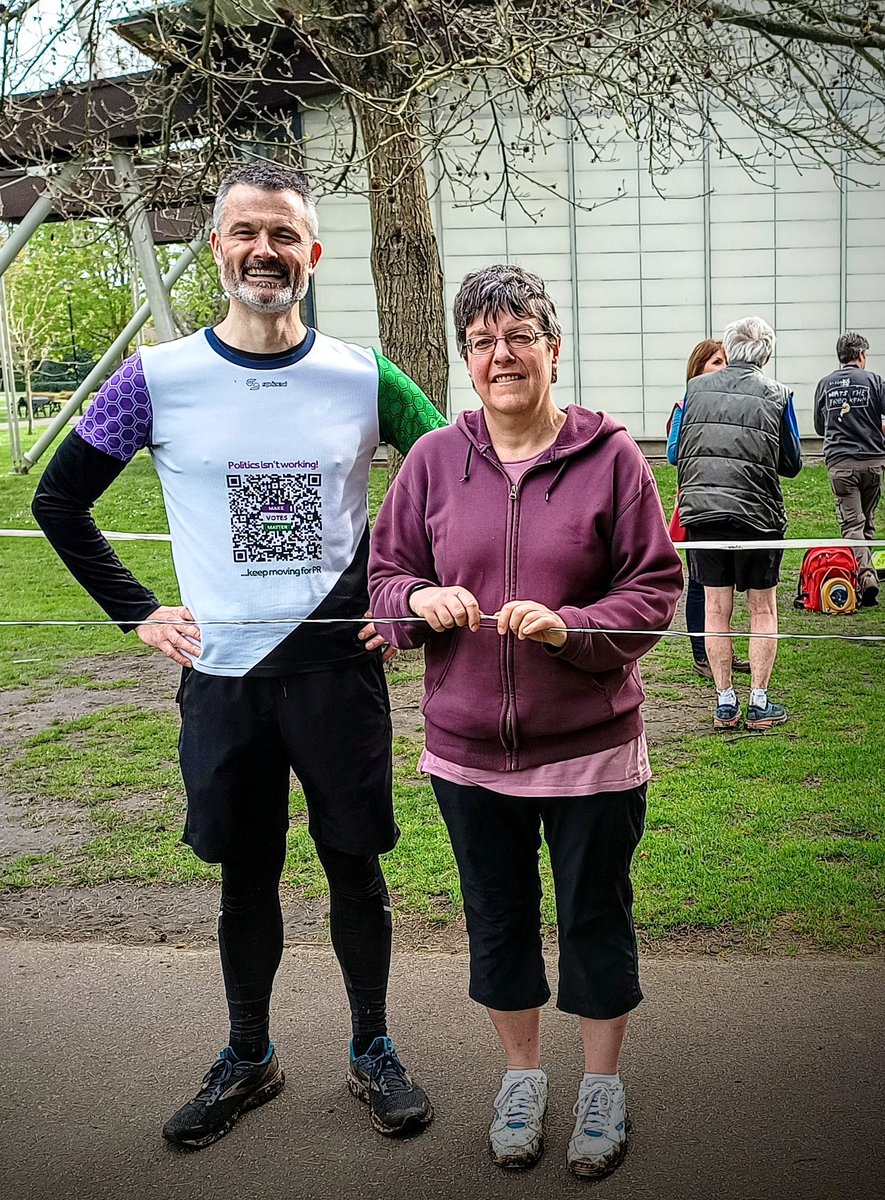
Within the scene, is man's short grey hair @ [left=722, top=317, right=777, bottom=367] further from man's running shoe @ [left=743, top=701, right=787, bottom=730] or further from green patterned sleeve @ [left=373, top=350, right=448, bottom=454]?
green patterned sleeve @ [left=373, top=350, right=448, bottom=454]

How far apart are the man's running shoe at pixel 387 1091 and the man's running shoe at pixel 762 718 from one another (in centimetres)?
416

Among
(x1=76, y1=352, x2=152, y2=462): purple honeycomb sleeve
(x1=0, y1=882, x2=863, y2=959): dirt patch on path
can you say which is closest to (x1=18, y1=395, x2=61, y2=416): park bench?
(x1=0, y1=882, x2=863, y2=959): dirt patch on path

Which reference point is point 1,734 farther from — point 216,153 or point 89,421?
point 89,421

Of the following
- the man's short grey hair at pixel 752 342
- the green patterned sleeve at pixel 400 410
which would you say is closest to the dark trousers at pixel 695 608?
the man's short grey hair at pixel 752 342

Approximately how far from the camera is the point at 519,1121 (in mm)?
3057

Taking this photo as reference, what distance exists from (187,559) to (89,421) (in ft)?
1.36

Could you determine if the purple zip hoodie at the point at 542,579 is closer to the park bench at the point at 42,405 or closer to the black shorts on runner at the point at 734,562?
the black shorts on runner at the point at 734,562

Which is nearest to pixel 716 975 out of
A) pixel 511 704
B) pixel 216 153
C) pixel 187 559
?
pixel 511 704

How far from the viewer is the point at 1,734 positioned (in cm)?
803

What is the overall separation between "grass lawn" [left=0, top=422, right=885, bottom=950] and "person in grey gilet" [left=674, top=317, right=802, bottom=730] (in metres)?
0.46

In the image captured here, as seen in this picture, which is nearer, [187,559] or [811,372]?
[187,559]

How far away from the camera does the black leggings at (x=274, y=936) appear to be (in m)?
3.25

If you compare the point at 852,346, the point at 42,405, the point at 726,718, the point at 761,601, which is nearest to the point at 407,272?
the point at 761,601

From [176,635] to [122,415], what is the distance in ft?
1.79
